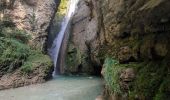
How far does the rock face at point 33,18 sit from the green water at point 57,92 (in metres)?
5.26

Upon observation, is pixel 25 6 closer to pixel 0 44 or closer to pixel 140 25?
pixel 0 44

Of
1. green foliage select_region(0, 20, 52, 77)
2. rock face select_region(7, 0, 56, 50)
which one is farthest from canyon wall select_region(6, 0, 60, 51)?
green foliage select_region(0, 20, 52, 77)

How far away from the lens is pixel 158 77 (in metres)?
6.47

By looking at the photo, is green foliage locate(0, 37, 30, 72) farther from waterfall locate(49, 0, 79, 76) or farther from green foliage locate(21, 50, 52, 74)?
waterfall locate(49, 0, 79, 76)

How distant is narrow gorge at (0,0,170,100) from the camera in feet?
22.3

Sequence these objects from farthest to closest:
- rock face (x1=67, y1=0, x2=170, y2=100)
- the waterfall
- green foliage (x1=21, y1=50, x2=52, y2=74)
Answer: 1. the waterfall
2. green foliage (x1=21, y1=50, x2=52, y2=74)
3. rock face (x1=67, y1=0, x2=170, y2=100)

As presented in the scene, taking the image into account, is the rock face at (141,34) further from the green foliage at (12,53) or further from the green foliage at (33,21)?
the green foliage at (33,21)

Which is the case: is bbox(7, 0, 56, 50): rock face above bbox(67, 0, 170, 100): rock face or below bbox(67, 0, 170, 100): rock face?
above

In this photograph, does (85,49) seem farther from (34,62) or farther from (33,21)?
(33,21)

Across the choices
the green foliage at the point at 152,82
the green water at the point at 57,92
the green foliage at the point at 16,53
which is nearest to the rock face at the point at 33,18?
the green foliage at the point at 16,53

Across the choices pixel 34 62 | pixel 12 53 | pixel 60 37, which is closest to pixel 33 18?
pixel 60 37

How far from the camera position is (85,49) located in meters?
20.4

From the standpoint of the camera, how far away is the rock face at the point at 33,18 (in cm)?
2095

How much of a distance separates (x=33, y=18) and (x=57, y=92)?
29.4 ft
